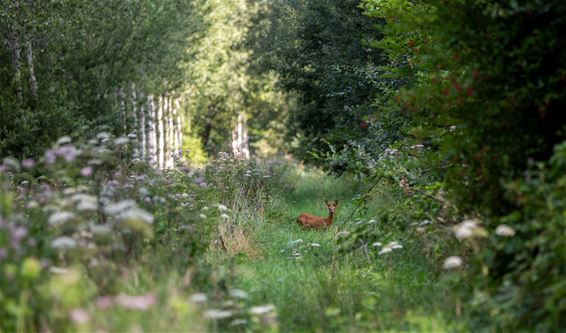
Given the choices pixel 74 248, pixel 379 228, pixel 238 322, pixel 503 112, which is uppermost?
pixel 503 112

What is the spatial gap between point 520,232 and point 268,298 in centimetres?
264

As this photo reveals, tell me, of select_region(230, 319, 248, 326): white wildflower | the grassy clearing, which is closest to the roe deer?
the grassy clearing

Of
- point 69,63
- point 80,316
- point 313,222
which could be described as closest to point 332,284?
point 80,316

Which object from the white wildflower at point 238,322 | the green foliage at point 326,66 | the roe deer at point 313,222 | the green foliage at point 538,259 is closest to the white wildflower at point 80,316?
the white wildflower at point 238,322

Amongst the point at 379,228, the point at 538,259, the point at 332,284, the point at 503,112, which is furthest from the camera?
the point at 379,228

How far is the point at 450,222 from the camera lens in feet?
27.5

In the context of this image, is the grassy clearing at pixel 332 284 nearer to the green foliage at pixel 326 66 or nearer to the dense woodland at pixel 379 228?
the dense woodland at pixel 379 228

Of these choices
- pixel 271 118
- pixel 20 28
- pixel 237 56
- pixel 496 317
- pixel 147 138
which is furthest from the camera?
pixel 271 118

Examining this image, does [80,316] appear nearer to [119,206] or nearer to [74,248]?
[74,248]

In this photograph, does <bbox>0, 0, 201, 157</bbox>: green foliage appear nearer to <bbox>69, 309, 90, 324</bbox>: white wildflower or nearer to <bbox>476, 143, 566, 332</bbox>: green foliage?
<bbox>476, 143, 566, 332</bbox>: green foliage

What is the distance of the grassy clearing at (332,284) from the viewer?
22.4 feet

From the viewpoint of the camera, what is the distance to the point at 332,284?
796 cm

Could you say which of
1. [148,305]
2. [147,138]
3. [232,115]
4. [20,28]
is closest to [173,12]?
[147,138]

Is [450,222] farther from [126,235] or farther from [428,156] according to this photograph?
[126,235]
